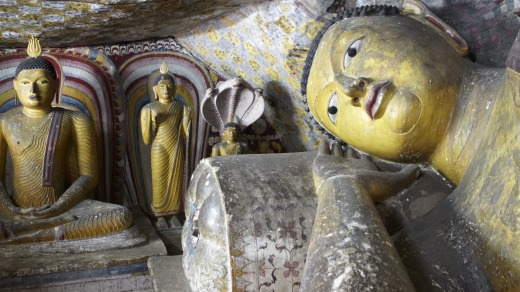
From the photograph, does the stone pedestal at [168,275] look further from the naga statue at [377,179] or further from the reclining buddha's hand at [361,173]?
the reclining buddha's hand at [361,173]

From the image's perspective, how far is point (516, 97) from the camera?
154 cm

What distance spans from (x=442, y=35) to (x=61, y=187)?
9.94ft

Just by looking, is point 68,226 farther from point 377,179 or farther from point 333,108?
point 377,179

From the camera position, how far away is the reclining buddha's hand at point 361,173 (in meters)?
1.88

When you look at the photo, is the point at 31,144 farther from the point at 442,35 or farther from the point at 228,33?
the point at 442,35

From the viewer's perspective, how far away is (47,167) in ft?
14.0

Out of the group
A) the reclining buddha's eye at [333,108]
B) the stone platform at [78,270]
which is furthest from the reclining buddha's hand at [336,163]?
the stone platform at [78,270]

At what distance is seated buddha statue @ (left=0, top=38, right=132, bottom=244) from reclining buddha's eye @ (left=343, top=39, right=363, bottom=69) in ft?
7.72

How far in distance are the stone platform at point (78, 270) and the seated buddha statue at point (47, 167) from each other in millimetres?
200

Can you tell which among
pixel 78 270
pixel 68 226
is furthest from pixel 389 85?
pixel 68 226

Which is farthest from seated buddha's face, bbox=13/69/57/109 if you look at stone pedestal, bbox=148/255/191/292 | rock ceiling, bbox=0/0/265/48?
stone pedestal, bbox=148/255/191/292

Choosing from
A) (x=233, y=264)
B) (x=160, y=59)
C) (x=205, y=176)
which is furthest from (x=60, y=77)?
(x=233, y=264)

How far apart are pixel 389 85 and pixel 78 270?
231 cm

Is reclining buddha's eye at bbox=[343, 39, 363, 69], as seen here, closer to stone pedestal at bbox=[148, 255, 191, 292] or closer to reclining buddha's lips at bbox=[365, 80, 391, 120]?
reclining buddha's lips at bbox=[365, 80, 391, 120]
